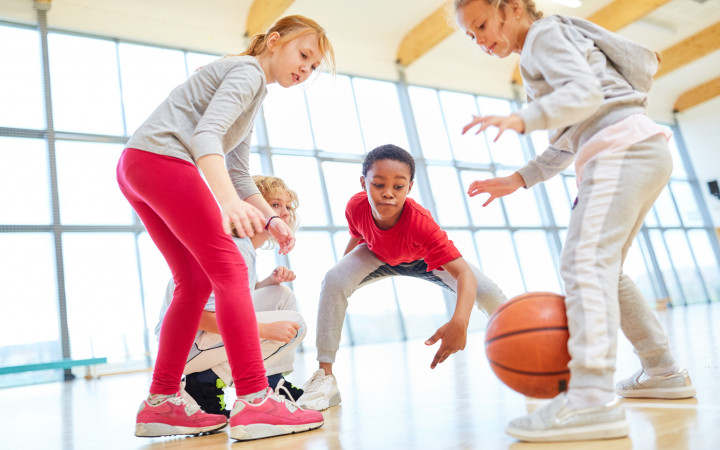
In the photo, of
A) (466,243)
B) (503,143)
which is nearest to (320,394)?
(466,243)

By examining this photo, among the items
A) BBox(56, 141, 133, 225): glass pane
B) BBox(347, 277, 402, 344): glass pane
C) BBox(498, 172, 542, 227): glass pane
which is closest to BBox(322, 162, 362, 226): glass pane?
BBox(347, 277, 402, 344): glass pane

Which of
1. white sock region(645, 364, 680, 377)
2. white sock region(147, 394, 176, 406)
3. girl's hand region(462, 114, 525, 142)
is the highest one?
girl's hand region(462, 114, 525, 142)

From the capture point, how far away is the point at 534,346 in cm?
124

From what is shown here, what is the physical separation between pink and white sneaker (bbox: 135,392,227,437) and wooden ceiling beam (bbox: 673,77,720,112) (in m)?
13.9

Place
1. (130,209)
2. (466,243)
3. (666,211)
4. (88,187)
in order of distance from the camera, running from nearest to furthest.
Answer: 1. (88,187)
2. (130,209)
3. (466,243)
4. (666,211)

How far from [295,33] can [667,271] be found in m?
12.6

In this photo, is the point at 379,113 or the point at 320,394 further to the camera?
the point at 379,113

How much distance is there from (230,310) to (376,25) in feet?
26.9

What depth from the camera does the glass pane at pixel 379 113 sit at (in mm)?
9125

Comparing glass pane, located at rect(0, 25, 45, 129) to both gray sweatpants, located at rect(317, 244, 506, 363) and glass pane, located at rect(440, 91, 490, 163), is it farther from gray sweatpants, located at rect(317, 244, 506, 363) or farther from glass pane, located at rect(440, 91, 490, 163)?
glass pane, located at rect(440, 91, 490, 163)

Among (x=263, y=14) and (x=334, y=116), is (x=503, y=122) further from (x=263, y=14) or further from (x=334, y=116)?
(x=334, y=116)

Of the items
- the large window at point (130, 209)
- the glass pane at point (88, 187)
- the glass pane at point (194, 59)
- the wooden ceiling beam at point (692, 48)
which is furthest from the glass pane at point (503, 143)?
the glass pane at point (88, 187)

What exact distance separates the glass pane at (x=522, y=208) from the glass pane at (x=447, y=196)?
1.12m

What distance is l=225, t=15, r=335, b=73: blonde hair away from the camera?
1.62 meters
